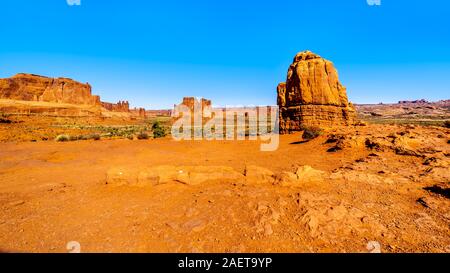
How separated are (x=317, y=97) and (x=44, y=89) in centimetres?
10131

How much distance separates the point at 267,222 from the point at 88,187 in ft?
18.7

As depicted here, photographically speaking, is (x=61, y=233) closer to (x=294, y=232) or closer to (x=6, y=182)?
(x=294, y=232)

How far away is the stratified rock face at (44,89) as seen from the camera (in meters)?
80.3

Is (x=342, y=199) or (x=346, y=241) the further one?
(x=342, y=199)

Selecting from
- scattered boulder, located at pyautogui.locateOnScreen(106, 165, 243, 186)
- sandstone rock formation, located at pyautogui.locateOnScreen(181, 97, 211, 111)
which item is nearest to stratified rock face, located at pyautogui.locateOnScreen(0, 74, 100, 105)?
sandstone rock formation, located at pyautogui.locateOnScreen(181, 97, 211, 111)

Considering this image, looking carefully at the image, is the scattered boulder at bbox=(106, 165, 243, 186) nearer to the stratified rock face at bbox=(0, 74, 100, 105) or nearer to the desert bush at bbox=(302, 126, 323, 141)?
the desert bush at bbox=(302, 126, 323, 141)

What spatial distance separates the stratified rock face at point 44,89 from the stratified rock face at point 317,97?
9553cm

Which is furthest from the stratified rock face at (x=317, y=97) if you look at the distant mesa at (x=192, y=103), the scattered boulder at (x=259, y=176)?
the distant mesa at (x=192, y=103)

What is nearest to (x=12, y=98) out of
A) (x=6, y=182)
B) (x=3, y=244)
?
(x=6, y=182)

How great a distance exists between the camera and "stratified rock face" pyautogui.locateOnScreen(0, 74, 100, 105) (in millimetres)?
80256

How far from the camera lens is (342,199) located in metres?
5.33

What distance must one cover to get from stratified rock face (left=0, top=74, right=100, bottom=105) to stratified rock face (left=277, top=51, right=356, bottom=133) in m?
A: 95.5

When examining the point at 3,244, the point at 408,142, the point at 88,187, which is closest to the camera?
the point at 3,244
